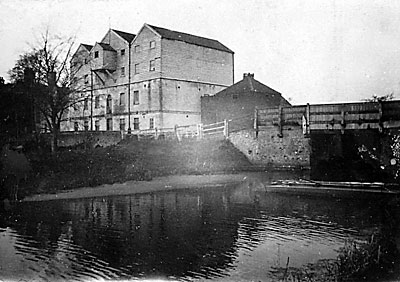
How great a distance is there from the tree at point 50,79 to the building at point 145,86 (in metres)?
1.12

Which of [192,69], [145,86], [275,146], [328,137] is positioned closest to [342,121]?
[328,137]

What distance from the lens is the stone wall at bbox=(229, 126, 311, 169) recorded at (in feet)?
38.6

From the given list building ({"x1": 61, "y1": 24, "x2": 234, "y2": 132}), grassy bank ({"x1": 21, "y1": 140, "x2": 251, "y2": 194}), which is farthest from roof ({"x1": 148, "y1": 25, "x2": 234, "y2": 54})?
building ({"x1": 61, "y1": 24, "x2": 234, "y2": 132})

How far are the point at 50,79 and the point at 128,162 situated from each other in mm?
2753

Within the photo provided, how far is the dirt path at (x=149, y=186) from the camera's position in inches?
326

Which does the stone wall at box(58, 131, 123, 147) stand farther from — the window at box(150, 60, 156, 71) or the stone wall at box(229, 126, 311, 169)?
the stone wall at box(229, 126, 311, 169)

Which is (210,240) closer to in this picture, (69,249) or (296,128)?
(69,249)

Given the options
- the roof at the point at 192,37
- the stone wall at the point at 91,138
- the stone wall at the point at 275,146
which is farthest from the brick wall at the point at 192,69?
the roof at the point at 192,37

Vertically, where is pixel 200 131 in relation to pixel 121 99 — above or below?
below

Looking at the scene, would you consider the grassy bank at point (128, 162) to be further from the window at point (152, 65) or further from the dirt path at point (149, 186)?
the window at point (152, 65)

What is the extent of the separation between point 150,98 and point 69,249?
10689 mm

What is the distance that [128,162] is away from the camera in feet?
37.0

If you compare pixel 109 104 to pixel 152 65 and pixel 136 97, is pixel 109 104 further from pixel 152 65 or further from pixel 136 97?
pixel 136 97

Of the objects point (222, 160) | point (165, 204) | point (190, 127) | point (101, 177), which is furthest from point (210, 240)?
point (190, 127)
